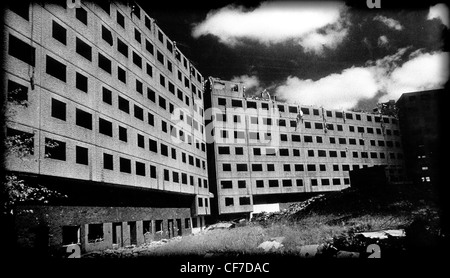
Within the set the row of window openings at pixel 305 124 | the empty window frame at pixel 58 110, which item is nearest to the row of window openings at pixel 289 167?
the row of window openings at pixel 305 124

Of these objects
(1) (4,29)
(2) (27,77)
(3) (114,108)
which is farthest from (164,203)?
(1) (4,29)

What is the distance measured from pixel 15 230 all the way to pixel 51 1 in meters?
12.9

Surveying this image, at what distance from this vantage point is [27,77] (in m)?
16.0

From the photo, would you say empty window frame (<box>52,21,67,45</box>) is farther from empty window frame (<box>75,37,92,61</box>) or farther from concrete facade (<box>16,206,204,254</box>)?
concrete facade (<box>16,206,204,254</box>)

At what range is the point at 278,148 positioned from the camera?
1948 inches

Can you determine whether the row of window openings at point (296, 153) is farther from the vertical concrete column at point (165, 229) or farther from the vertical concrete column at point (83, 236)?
the vertical concrete column at point (83, 236)

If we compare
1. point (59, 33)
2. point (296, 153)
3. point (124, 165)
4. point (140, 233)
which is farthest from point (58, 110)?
point (296, 153)

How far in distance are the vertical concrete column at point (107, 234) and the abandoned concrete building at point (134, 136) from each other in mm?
64

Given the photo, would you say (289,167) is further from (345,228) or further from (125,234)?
(345,228)

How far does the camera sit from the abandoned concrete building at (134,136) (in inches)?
643

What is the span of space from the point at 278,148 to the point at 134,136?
94.1 feet

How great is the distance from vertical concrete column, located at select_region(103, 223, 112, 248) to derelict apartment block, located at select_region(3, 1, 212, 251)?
65 millimetres

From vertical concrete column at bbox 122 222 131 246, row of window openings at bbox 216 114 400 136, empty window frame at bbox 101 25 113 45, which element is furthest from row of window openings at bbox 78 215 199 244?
row of window openings at bbox 216 114 400 136

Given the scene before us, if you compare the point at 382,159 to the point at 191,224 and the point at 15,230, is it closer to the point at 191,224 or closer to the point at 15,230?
the point at 191,224
